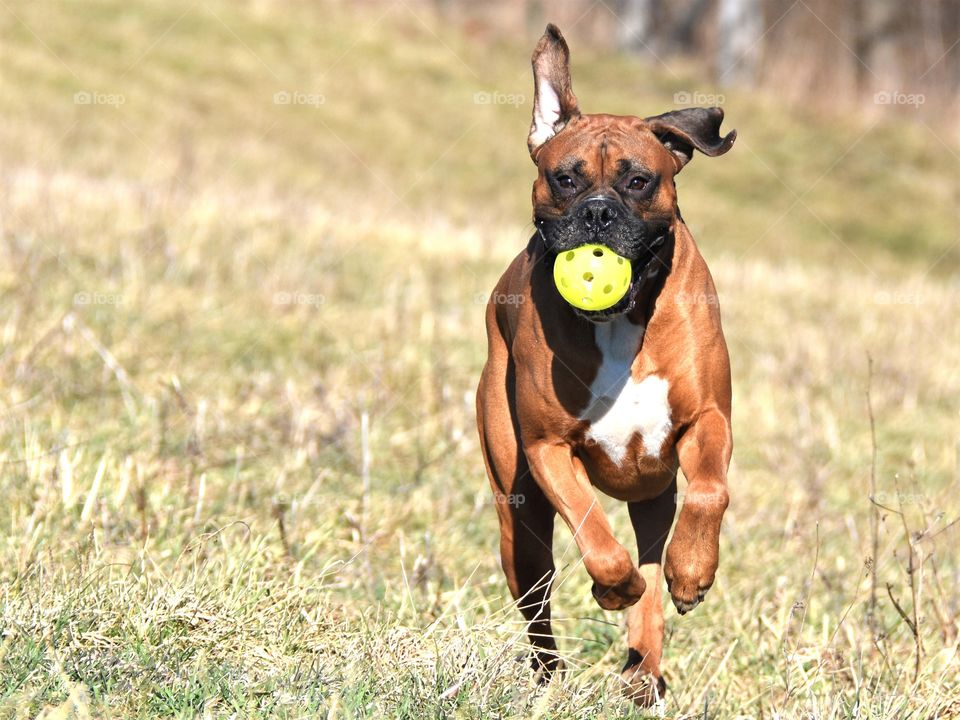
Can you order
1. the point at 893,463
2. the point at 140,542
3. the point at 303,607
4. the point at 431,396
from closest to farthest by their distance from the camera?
1. the point at 303,607
2. the point at 140,542
3. the point at 431,396
4. the point at 893,463

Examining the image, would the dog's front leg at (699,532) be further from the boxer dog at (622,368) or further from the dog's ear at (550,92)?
the dog's ear at (550,92)

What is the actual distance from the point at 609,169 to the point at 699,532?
1267mm

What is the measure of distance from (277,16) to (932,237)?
41.9 ft

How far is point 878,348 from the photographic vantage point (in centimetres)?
1209

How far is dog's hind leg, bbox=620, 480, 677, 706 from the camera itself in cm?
439

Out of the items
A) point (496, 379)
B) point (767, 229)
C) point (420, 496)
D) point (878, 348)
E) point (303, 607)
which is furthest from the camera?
point (767, 229)

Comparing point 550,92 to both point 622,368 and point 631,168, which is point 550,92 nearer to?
point 631,168

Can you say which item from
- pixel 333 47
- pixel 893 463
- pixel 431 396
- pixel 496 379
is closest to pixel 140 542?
pixel 496 379

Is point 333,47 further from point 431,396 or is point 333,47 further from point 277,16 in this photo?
point 431,396

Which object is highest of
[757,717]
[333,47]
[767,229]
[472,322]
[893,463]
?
[333,47]

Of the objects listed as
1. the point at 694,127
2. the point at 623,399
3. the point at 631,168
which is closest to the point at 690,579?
the point at 623,399

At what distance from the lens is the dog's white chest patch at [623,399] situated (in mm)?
4281

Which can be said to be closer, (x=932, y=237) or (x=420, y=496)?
(x=420, y=496)

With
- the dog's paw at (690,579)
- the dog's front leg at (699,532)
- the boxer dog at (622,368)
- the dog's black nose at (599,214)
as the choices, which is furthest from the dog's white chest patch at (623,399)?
the dog's paw at (690,579)
